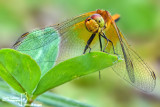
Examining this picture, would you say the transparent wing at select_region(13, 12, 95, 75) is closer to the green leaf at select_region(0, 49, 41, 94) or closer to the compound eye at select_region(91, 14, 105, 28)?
the compound eye at select_region(91, 14, 105, 28)

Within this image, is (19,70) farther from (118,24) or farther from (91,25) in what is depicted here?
(118,24)

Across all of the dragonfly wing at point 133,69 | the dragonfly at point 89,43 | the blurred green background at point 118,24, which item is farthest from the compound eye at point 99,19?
the blurred green background at point 118,24

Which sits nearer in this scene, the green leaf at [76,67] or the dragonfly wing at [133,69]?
the green leaf at [76,67]

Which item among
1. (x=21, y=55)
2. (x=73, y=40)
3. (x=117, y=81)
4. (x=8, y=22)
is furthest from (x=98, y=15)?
(x=8, y=22)

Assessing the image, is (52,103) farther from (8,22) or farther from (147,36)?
(147,36)

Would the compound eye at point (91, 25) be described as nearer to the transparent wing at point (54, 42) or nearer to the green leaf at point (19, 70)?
the transparent wing at point (54, 42)
